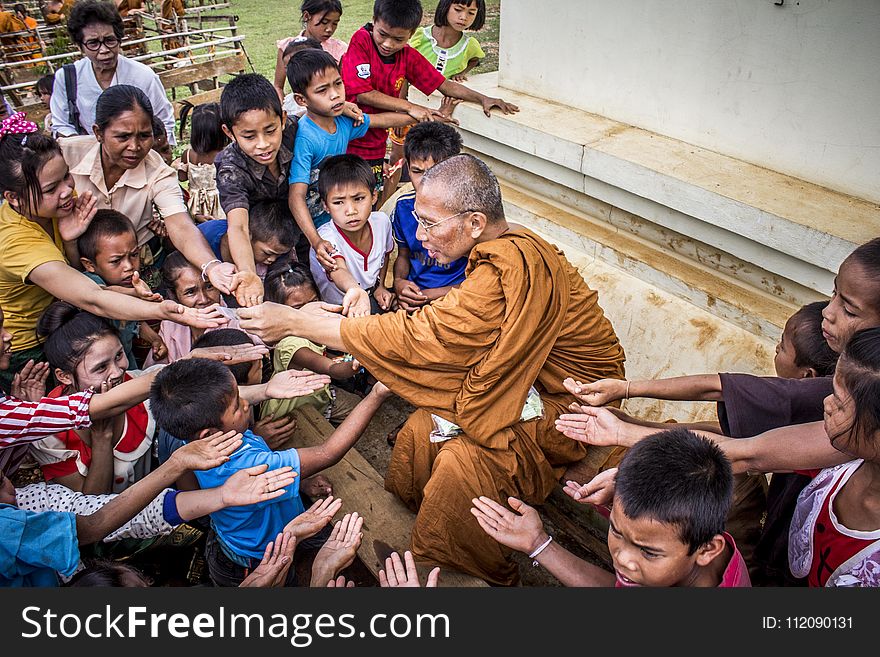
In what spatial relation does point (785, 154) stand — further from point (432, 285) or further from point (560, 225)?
point (432, 285)

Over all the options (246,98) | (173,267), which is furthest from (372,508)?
(246,98)

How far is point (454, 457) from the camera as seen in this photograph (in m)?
2.87

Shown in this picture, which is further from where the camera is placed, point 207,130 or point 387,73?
point 207,130

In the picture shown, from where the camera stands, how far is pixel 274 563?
251 cm

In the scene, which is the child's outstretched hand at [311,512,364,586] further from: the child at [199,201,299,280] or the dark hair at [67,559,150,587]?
the child at [199,201,299,280]

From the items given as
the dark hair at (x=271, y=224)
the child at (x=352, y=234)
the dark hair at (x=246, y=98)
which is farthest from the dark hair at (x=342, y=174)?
the dark hair at (x=246, y=98)

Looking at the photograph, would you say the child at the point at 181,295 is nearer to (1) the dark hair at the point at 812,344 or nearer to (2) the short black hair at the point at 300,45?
(2) the short black hair at the point at 300,45

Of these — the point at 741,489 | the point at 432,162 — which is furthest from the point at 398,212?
the point at 741,489

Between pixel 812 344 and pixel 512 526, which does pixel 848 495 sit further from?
pixel 512 526

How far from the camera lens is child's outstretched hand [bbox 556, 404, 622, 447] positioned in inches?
104

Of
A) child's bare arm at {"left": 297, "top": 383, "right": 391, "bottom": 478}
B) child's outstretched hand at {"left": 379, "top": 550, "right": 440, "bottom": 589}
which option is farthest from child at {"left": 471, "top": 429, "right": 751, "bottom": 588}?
child's bare arm at {"left": 297, "top": 383, "right": 391, "bottom": 478}

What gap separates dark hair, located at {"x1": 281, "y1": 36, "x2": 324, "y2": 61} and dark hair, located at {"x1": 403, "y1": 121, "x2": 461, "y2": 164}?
1.81m

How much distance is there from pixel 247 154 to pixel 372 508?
211cm

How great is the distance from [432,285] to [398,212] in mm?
512
